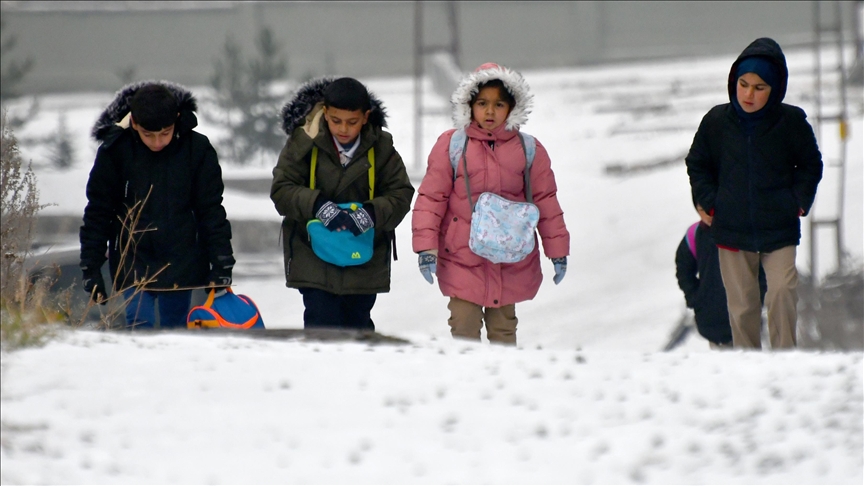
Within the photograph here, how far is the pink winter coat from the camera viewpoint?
484cm

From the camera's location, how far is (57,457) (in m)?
2.79

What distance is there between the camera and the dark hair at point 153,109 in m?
4.53

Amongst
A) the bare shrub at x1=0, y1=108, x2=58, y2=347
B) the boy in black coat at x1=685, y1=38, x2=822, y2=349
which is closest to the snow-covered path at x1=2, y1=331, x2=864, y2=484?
the bare shrub at x1=0, y1=108, x2=58, y2=347

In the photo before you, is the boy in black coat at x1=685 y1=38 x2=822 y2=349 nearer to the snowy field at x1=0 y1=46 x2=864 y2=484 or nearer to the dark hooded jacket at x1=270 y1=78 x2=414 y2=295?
the snowy field at x1=0 y1=46 x2=864 y2=484

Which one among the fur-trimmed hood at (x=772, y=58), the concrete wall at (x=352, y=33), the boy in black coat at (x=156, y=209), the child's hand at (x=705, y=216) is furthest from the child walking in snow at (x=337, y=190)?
the concrete wall at (x=352, y=33)

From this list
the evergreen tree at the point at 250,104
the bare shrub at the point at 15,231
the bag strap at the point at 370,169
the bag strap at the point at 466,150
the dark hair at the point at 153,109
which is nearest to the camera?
the bare shrub at the point at 15,231

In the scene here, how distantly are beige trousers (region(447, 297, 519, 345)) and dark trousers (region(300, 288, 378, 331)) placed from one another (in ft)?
1.12

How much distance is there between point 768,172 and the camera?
4.80m

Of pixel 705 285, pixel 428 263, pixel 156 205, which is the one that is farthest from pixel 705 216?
pixel 156 205

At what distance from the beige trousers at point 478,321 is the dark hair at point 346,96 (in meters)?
0.88

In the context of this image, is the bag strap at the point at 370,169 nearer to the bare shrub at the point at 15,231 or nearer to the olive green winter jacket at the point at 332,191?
the olive green winter jacket at the point at 332,191

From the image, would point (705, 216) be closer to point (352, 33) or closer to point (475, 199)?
point (475, 199)

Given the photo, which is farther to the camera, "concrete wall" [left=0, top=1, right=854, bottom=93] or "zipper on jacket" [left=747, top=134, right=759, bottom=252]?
"concrete wall" [left=0, top=1, right=854, bottom=93]

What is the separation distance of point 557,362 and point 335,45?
104ft
